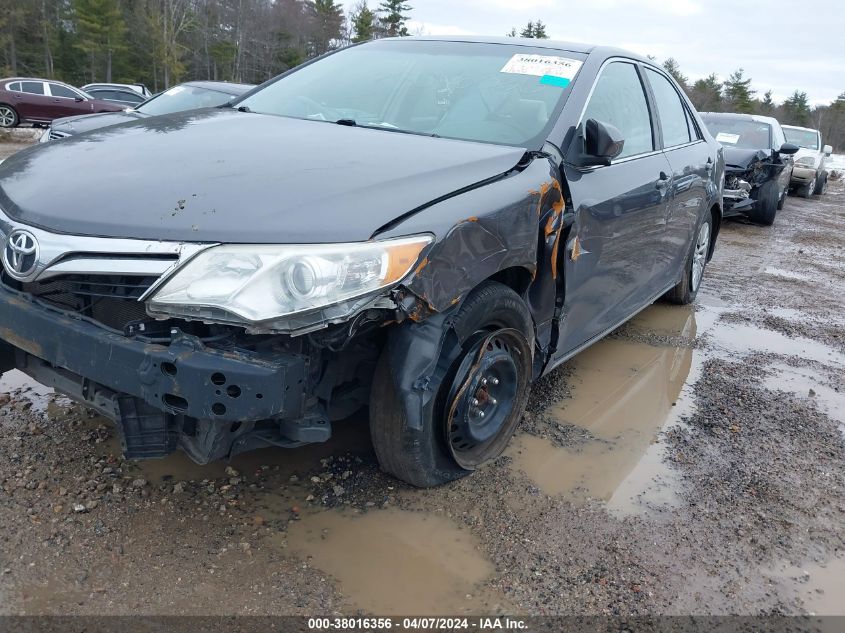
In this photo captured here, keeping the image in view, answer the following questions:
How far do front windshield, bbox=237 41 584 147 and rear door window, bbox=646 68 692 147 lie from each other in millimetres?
1074

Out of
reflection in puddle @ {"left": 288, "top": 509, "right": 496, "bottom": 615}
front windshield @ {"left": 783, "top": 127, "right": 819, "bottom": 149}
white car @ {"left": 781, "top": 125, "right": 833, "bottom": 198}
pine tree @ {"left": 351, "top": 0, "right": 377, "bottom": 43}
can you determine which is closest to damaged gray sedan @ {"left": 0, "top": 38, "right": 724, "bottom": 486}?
reflection in puddle @ {"left": 288, "top": 509, "right": 496, "bottom": 615}

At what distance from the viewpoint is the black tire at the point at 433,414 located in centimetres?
223

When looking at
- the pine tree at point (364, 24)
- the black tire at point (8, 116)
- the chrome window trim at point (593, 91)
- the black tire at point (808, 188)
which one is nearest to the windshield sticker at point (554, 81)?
the chrome window trim at point (593, 91)

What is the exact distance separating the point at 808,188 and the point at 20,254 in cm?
1753

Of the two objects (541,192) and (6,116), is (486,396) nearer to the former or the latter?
(541,192)

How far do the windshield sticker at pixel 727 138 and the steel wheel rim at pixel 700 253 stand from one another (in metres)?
5.89

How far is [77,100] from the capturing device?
18.1 metres

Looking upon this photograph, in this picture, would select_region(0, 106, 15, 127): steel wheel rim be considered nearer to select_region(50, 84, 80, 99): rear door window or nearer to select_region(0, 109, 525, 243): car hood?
select_region(50, 84, 80, 99): rear door window

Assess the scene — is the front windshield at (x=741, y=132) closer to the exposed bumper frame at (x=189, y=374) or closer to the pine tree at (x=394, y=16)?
the exposed bumper frame at (x=189, y=374)

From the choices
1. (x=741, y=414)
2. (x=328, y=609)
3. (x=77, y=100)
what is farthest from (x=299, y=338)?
(x=77, y=100)

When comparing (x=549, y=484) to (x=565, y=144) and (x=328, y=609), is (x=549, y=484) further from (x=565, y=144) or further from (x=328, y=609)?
(x=565, y=144)

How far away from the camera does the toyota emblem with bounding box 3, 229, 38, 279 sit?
1988 millimetres

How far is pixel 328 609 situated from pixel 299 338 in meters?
0.79

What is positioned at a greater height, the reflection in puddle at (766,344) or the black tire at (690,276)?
the black tire at (690,276)
